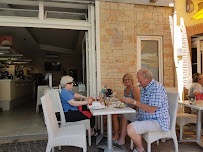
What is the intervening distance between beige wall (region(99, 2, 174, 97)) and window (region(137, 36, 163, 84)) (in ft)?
0.43

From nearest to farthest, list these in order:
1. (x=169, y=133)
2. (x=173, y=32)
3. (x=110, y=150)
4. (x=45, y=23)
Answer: (x=169, y=133), (x=110, y=150), (x=45, y=23), (x=173, y=32)

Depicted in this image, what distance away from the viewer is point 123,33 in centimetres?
435

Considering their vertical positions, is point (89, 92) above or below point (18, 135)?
above

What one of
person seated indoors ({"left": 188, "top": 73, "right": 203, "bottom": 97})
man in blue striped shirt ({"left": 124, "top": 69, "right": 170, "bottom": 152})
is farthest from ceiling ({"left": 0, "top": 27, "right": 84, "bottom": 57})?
man in blue striped shirt ({"left": 124, "top": 69, "right": 170, "bottom": 152})

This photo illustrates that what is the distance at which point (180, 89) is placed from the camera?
470cm

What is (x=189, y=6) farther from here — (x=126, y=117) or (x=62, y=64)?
(x=62, y=64)

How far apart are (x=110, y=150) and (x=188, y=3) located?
456 cm

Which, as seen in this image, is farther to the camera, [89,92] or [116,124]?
[89,92]

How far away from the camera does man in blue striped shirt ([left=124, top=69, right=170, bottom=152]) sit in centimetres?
233

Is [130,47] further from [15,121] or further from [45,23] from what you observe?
[15,121]

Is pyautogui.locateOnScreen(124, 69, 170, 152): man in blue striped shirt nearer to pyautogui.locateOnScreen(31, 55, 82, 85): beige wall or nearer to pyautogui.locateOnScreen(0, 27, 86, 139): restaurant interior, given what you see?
pyautogui.locateOnScreen(0, 27, 86, 139): restaurant interior

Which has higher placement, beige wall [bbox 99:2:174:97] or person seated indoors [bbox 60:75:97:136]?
beige wall [bbox 99:2:174:97]

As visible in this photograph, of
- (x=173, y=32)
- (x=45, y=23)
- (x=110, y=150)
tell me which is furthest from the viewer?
(x=173, y=32)

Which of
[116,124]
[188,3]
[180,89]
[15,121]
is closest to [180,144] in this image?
[116,124]
